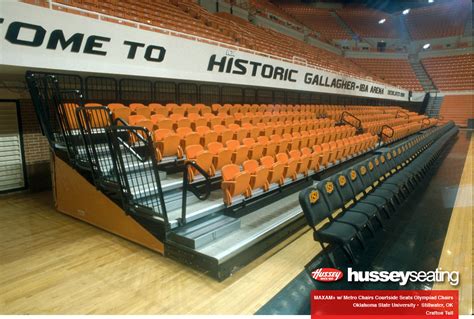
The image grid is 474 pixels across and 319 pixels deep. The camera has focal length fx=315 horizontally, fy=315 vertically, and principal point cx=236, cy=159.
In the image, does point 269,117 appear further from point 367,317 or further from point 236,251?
point 367,317

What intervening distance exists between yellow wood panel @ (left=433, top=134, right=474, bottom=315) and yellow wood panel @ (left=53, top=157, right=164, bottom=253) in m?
2.24

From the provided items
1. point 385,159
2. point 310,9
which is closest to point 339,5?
point 310,9

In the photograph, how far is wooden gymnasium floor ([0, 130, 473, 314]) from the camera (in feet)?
6.81

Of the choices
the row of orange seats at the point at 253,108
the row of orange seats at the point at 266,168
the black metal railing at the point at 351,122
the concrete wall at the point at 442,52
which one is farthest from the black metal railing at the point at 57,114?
the concrete wall at the point at 442,52

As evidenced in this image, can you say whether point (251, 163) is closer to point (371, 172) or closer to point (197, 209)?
point (197, 209)

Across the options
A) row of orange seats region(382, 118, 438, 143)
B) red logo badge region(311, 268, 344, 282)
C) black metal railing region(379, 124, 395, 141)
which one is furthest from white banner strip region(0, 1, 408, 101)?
row of orange seats region(382, 118, 438, 143)

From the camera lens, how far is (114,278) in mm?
2395

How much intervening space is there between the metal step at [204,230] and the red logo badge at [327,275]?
2.68 feet

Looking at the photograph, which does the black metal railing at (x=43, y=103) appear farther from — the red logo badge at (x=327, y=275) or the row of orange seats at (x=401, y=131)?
the row of orange seats at (x=401, y=131)

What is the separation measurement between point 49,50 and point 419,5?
2215 cm

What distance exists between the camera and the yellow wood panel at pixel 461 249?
2.12 meters

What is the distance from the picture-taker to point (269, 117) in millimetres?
6402

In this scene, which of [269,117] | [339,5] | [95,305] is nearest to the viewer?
[95,305]

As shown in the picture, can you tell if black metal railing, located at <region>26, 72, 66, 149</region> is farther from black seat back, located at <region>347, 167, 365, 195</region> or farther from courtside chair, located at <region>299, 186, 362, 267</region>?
black seat back, located at <region>347, 167, 365, 195</region>
